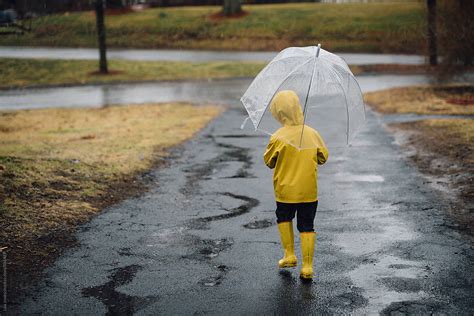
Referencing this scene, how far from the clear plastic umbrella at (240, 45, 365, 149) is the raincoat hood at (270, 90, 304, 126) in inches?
4.3

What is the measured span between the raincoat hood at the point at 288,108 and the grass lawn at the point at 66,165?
2676mm

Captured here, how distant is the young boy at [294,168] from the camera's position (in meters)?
5.91

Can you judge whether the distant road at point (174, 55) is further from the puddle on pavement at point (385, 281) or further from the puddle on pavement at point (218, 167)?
the puddle on pavement at point (385, 281)

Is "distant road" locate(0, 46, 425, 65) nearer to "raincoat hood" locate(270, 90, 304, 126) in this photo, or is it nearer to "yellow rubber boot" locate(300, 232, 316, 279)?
"raincoat hood" locate(270, 90, 304, 126)

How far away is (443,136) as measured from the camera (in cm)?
1348

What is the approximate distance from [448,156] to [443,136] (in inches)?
78.0

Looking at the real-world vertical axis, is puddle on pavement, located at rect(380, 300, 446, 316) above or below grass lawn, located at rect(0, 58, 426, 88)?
above

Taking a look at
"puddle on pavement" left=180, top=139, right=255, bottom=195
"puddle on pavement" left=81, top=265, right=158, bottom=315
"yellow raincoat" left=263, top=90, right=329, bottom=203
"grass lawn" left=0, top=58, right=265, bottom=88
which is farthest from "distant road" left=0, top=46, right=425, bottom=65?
"puddle on pavement" left=81, top=265, right=158, bottom=315

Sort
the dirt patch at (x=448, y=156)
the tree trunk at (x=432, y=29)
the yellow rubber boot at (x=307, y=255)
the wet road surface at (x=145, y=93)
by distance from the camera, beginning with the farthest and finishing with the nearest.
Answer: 1. the tree trunk at (x=432, y=29)
2. the wet road surface at (x=145, y=93)
3. the dirt patch at (x=448, y=156)
4. the yellow rubber boot at (x=307, y=255)

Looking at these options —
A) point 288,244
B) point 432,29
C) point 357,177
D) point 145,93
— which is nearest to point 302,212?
point 288,244

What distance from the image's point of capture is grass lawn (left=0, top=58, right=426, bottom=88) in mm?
28484

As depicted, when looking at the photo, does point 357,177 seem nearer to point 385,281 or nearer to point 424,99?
point 385,281

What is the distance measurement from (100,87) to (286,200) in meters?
21.7

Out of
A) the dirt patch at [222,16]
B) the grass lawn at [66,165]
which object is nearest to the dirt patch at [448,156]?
the grass lawn at [66,165]
